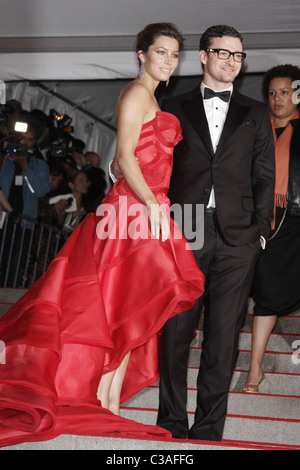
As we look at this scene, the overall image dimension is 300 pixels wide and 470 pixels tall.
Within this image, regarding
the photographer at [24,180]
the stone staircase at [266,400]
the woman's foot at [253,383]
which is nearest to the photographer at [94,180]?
the photographer at [24,180]

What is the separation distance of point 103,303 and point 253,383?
4.86ft

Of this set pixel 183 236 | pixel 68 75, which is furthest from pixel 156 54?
pixel 68 75

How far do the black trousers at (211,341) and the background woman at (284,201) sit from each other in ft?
3.66

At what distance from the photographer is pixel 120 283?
135 inches

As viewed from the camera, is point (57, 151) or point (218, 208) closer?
point (218, 208)

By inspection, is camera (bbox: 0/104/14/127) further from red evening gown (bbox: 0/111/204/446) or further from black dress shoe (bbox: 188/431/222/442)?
black dress shoe (bbox: 188/431/222/442)

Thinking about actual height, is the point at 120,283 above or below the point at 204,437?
above

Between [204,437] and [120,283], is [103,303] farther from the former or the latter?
[204,437]

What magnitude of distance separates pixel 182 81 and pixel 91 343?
6.11 m

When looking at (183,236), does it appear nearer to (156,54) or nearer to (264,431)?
(156,54)

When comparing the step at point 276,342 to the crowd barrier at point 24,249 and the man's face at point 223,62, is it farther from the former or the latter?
the crowd barrier at point 24,249

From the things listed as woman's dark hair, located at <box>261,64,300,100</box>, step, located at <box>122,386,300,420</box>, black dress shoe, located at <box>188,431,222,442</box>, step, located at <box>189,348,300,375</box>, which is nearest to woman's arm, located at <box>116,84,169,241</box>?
black dress shoe, located at <box>188,431,222,442</box>

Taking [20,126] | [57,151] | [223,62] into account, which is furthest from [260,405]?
[57,151]

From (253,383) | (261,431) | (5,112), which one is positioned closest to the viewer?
(261,431)
